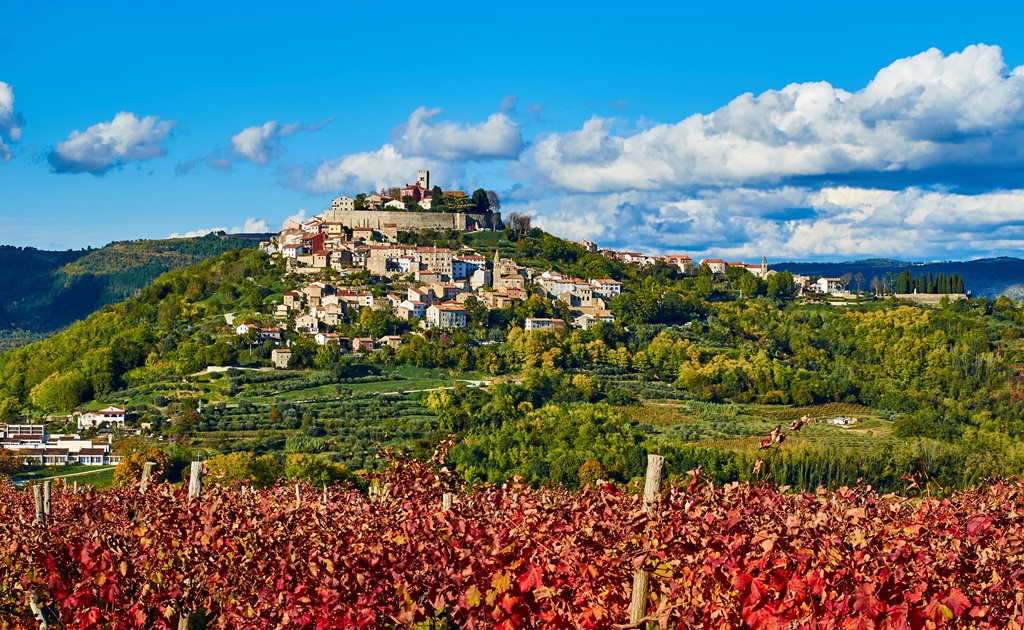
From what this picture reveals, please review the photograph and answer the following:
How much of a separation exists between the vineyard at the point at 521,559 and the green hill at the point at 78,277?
132249mm

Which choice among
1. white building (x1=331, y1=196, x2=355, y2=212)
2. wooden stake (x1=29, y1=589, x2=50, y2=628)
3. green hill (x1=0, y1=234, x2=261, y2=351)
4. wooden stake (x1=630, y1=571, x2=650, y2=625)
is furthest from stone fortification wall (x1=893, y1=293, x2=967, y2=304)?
green hill (x1=0, y1=234, x2=261, y2=351)

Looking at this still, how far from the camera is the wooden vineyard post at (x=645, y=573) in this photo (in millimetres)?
5219

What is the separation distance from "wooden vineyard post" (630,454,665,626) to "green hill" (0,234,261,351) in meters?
136

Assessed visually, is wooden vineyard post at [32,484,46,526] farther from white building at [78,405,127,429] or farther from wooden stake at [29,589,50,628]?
white building at [78,405,127,429]

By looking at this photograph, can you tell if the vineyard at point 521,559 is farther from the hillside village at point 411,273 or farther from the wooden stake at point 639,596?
the hillside village at point 411,273

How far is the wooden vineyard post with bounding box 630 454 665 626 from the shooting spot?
5219 millimetres

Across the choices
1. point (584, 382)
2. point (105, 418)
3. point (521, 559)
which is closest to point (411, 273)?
point (584, 382)

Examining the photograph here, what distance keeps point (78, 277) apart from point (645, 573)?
15591 cm

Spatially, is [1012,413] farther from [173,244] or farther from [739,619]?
[173,244]

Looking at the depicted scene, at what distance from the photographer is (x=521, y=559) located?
622cm

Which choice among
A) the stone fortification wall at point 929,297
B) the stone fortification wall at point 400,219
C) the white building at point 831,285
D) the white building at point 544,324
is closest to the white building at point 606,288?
the white building at point 544,324

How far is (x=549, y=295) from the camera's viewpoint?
72.4 m

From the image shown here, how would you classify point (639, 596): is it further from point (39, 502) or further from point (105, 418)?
point (105, 418)

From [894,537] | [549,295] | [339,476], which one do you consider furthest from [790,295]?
[894,537]
